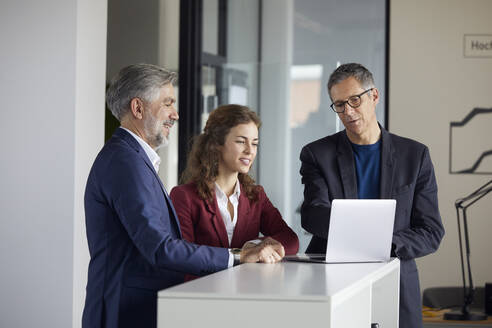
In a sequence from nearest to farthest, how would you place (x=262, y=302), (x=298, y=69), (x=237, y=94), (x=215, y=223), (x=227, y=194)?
(x=262, y=302)
(x=215, y=223)
(x=227, y=194)
(x=298, y=69)
(x=237, y=94)

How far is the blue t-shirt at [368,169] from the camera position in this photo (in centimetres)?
293

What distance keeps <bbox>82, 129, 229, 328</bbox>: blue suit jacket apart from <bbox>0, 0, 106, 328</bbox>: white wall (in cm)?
202

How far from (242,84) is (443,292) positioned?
224cm

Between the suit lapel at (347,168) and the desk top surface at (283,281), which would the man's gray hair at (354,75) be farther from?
the desk top surface at (283,281)

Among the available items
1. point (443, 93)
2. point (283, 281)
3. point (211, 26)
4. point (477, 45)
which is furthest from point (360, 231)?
point (211, 26)

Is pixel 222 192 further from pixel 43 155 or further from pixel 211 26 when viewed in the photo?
pixel 211 26

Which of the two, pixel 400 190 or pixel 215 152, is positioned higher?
pixel 215 152

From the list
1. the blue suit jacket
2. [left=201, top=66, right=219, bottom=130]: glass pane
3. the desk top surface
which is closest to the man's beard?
the blue suit jacket

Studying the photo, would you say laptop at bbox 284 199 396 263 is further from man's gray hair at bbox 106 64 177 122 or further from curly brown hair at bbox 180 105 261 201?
man's gray hair at bbox 106 64 177 122

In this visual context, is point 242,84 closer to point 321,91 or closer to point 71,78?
point 321,91

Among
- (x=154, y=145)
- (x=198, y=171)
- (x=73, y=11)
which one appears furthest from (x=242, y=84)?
(x=154, y=145)

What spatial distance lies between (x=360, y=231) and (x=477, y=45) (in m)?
2.90

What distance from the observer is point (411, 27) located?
4961mm

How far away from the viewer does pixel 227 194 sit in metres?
2.91
